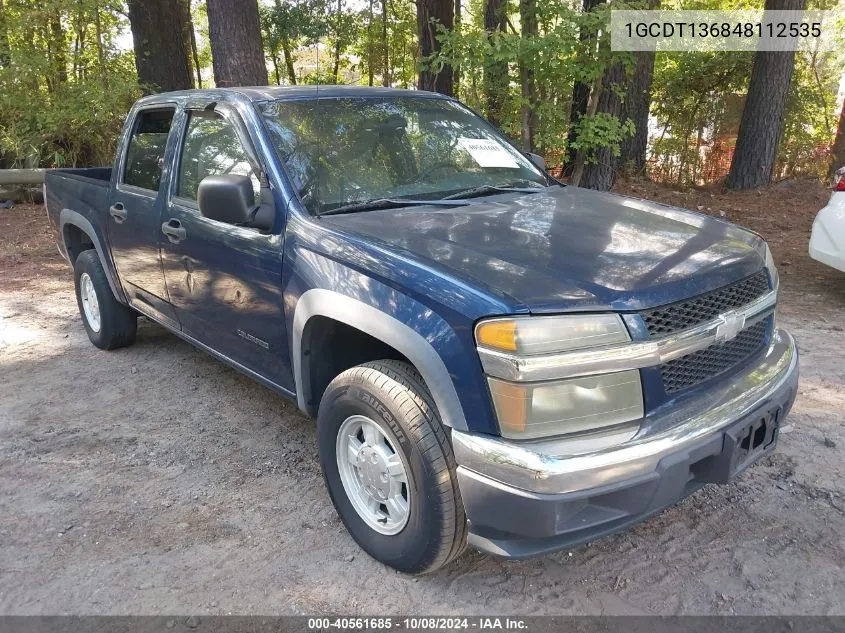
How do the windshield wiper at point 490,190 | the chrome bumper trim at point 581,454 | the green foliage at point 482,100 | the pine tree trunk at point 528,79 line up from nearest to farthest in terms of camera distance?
1. the chrome bumper trim at point 581,454
2. the windshield wiper at point 490,190
3. the pine tree trunk at point 528,79
4. the green foliage at point 482,100

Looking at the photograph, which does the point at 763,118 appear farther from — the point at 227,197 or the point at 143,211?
the point at 227,197

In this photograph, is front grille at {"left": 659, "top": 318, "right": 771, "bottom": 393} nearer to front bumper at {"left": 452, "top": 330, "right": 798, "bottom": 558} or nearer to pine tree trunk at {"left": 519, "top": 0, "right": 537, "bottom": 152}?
front bumper at {"left": 452, "top": 330, "right": 798, "bottom": 558}

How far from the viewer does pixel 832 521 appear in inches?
117

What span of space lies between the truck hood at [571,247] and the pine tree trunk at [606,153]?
212 inches

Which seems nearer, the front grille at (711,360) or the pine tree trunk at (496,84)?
the front grille at (711,360)

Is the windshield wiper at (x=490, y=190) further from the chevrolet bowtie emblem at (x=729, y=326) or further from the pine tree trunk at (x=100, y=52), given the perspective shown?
the pine tree trunk at (x=100, y=52)

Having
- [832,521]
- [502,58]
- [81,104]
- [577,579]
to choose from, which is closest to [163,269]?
[577,579]

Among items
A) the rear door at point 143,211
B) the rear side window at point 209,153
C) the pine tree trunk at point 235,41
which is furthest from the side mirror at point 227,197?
the pine tree trunk at point 235,41

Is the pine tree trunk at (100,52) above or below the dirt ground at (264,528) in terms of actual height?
above

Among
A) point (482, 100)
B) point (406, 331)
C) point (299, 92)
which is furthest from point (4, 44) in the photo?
point (406, 331)

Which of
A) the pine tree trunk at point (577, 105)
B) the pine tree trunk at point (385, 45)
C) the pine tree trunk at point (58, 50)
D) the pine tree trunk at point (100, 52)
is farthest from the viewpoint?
the pine tree trunk at point (385, 45)

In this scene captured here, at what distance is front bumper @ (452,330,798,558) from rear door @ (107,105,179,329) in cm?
253

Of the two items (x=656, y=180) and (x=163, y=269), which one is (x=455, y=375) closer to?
(x=163, y=269)

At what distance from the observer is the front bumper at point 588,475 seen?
83.4 inches
